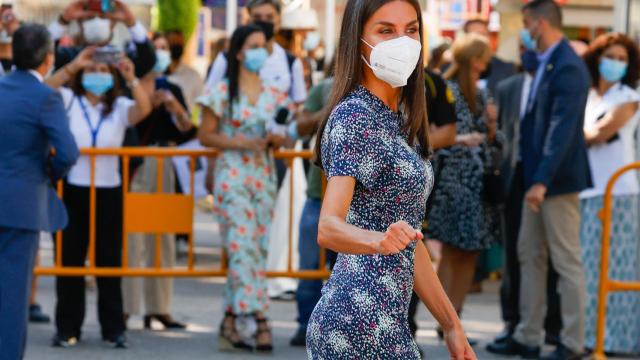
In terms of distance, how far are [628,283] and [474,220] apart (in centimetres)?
100

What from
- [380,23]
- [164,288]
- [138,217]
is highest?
[380,23]

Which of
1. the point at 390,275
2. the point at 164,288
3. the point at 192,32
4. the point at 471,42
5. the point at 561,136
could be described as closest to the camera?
the point at 390,275

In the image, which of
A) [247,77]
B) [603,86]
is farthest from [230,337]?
[603,86]

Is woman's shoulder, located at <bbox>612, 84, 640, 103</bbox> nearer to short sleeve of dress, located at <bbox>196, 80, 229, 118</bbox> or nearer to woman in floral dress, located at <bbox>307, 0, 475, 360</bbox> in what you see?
short sleeve of dress, located at <bbox>196, 80, 229, 118</bbox>

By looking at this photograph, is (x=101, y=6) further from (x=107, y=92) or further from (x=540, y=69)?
(x=540, y=69)

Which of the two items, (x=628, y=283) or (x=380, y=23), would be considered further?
(x=628, y=283)

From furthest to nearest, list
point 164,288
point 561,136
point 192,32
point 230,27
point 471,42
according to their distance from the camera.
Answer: point 192,32, point 230,27, point 164,288, point 471,42, point 561,136

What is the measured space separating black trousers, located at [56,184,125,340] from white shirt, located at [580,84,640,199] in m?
3.01

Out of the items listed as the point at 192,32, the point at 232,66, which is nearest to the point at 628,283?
the point at 232,66

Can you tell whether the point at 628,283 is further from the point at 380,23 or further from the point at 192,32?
the point at 192,32

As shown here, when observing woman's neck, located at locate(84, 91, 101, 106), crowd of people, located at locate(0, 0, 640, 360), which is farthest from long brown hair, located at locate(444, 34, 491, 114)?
woman's neck, located at locate(84, 91, 101, 106)

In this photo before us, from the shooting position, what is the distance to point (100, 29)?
953cm

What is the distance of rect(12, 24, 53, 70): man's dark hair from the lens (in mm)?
7715

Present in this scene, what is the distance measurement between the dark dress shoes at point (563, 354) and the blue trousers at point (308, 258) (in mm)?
1543
